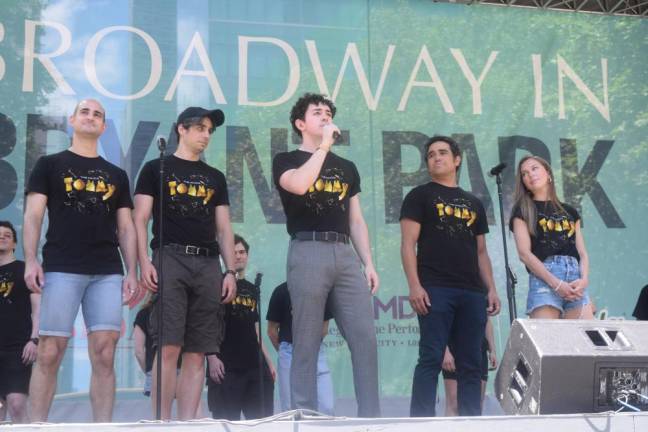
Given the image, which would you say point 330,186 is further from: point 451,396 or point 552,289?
point 451,396

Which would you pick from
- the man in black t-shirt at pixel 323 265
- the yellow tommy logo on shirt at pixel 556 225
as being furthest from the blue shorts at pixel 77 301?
the yellow tommy logo on shirt at pixel 556 225

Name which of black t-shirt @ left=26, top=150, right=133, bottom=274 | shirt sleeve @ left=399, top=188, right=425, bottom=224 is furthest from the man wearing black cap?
shirt sleeve @ left=399, top=188, right=425, bottom=224

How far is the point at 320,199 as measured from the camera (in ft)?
10.8

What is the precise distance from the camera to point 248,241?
16.5 feet

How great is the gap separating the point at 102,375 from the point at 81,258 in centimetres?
49

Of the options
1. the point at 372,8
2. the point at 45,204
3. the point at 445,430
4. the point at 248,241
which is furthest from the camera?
the point at 372,8

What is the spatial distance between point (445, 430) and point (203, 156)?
3491 mm

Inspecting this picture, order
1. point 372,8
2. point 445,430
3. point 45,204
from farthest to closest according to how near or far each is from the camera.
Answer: point 372,8 → point 45,204 → point 445,430

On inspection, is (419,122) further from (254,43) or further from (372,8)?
(254,43)

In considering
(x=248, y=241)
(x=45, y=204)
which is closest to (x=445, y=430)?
(x=45, y=204)

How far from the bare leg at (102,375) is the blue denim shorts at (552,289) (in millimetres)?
1959

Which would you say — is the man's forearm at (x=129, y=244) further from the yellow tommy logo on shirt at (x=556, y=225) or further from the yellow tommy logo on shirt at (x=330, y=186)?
the yellow tommy logo on shirt at (x=556, y=225)

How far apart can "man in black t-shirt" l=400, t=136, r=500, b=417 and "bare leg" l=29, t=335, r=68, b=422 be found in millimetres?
1507

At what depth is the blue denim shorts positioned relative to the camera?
3818mm
